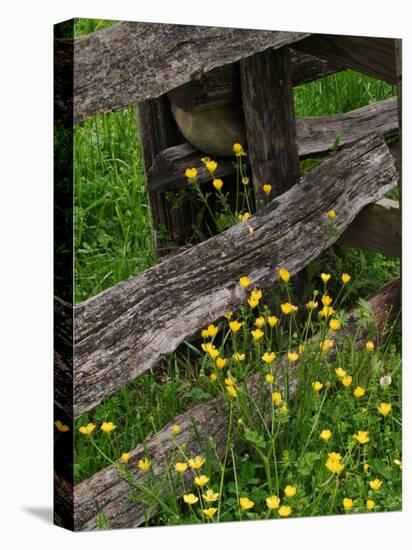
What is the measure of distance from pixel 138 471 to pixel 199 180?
1033 mm

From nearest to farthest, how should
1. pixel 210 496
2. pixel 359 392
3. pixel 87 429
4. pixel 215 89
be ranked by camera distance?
pixel 87 429 < pixel 210 496 < pixel 215 89 < pixel 359 392

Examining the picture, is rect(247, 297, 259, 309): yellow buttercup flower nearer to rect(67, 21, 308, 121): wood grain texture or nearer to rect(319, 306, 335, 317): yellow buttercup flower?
rect(319, 306, 335, 317): yellow buttercup flower

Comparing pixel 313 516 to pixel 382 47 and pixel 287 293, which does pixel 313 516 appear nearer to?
pixel 287 293

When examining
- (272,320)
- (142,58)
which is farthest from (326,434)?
(142,58)

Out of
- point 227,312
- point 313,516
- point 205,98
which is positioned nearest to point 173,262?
point 227,312

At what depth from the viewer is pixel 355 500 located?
4004mm

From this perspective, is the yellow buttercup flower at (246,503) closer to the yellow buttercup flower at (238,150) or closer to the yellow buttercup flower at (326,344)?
the yellow buttercup flower at (326,344)

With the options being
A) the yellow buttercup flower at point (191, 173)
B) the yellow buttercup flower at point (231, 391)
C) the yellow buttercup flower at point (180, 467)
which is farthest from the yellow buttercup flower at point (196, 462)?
the yellow buttercup flower at point (191, 173)

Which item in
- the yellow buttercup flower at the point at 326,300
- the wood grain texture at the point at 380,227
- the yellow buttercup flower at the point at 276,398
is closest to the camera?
the yellow buttercup flower at the point at 276,398

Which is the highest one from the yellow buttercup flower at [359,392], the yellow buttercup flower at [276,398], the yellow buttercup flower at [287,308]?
the yellow buttercup flower at [287,308]

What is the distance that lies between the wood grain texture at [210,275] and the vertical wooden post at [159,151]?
97mm

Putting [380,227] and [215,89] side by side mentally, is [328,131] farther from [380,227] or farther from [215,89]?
[215,89]

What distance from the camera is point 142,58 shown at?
367 centimetres

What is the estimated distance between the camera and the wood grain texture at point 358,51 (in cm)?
411
